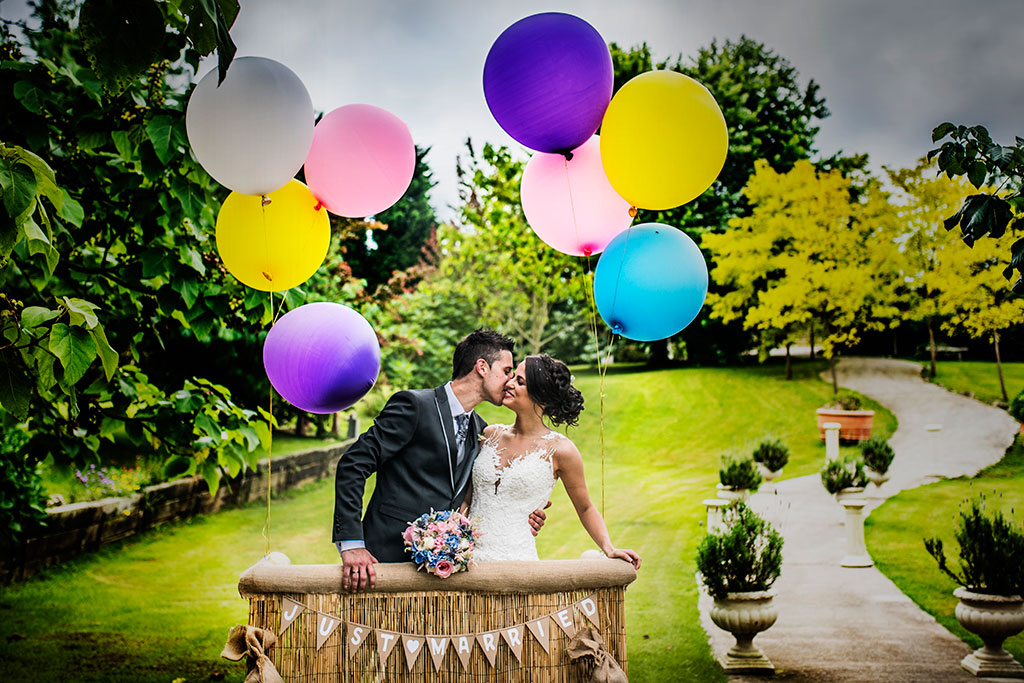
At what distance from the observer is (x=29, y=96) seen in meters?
2.58

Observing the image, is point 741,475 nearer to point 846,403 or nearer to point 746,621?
point 846,403

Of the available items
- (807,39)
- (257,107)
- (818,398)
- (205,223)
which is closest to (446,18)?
(807,39)

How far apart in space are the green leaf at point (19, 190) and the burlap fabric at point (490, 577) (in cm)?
114

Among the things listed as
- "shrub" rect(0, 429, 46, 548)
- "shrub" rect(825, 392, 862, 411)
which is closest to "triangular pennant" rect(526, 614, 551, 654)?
"shrub" rect(0, 429, 46, 548)

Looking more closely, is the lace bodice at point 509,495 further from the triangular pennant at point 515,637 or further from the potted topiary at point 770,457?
the potted topiary at point 770,457

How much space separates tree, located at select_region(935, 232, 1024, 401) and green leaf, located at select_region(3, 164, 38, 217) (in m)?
6.05

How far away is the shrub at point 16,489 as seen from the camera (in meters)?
4.57

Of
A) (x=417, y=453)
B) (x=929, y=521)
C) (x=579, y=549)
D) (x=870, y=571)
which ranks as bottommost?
(x=579, y=549)

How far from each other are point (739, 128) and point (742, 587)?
610cm

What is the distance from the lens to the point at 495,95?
230 cm

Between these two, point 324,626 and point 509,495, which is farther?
point 509,495

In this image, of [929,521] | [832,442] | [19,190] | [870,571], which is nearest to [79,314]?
[19,190]

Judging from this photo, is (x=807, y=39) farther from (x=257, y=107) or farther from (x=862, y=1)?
(x=257, y=107)

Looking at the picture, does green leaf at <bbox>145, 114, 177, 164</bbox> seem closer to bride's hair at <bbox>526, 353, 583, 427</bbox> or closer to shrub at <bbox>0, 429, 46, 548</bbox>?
bride's hair at <bbox>526, 353, 583, 427</bbox>
